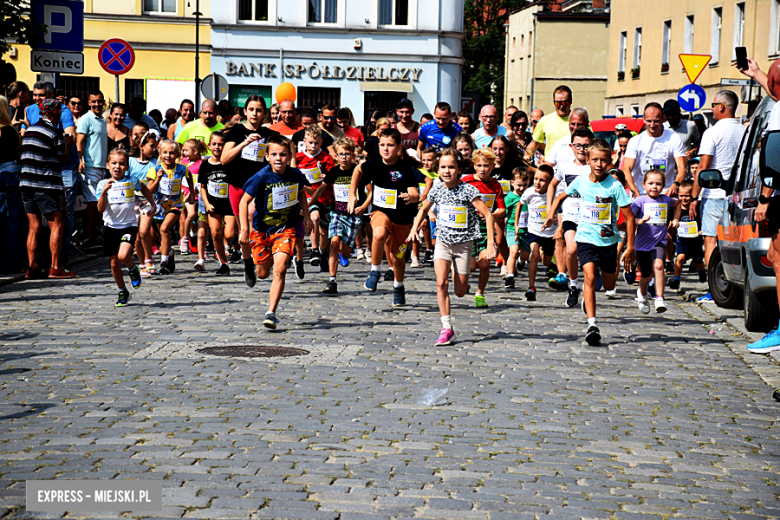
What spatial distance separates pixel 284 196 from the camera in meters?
10.7

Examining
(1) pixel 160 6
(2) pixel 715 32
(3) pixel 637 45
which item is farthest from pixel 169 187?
(3) pixel 637 45

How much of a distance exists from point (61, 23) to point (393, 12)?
24969mm

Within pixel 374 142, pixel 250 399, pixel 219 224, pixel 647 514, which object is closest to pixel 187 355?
pixel 250 399

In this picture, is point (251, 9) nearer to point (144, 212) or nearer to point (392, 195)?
point (144, 212)

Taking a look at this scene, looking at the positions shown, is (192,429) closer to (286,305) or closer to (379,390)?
(379,390)

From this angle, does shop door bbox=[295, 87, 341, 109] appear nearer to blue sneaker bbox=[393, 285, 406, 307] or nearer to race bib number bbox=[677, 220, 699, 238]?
race bib number bbox=[677, 220, 699, 238]

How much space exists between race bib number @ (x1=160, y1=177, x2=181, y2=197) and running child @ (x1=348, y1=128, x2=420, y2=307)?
380 centimetres

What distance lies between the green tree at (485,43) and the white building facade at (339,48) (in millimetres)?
55467

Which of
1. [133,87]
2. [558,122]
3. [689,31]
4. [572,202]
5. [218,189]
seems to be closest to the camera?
[572,202]

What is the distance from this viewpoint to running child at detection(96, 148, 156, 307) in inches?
450

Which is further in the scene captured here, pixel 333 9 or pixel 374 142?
pixel 333 9

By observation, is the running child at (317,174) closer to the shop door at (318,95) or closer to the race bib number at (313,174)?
the race bib number at (313,174)

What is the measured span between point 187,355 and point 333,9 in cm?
3314

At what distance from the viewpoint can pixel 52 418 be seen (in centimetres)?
636
